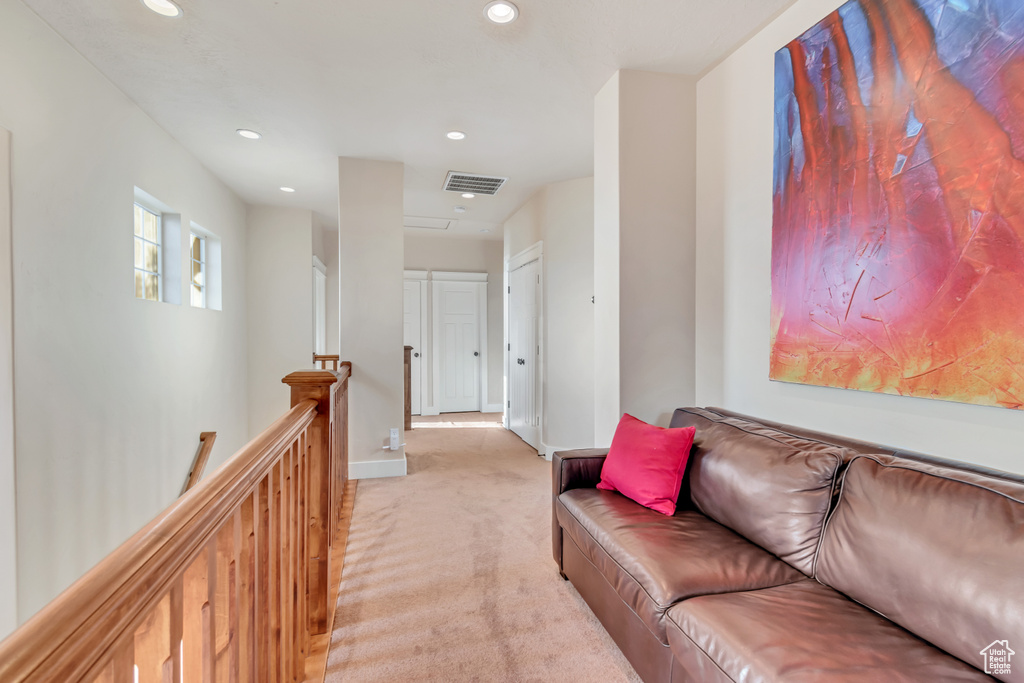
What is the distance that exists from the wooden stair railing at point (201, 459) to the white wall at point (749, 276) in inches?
144

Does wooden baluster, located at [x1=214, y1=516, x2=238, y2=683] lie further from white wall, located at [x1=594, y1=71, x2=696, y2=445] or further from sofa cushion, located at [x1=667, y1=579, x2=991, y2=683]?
white wall, located at [x1=594, y1=71, x2=696, y2=445]

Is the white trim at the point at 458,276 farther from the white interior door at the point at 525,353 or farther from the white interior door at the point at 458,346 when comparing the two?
the white interior door at the point at 525,353

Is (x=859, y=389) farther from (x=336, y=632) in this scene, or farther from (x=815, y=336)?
(x=336, y=632)

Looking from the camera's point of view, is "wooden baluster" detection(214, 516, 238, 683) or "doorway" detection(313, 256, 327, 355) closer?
"wooden baluster" detection(214, 516, 238, 683)

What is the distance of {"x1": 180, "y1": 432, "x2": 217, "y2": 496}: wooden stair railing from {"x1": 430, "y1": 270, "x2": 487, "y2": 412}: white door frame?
2974 millimetres

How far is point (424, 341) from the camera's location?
651 centimetres

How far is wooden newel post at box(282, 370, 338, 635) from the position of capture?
1.72m

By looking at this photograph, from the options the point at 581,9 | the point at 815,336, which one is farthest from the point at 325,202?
the point at 815,336

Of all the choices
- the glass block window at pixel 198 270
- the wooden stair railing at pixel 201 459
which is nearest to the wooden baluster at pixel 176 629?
the wooden stair railing at pixel 201 459

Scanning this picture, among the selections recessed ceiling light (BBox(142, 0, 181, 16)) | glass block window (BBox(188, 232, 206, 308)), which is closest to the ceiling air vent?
recessed ceiling light (BBox(142, 0, 181, 16))

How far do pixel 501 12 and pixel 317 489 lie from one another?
214 cm

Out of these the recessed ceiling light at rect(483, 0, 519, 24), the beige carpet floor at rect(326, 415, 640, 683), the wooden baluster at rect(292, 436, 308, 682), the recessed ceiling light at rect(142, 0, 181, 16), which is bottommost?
the beige carpet floor at rect(326, 415, 640, 683)

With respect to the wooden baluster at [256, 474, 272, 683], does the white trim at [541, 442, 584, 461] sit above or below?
below

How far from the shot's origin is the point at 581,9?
1.97 metres
